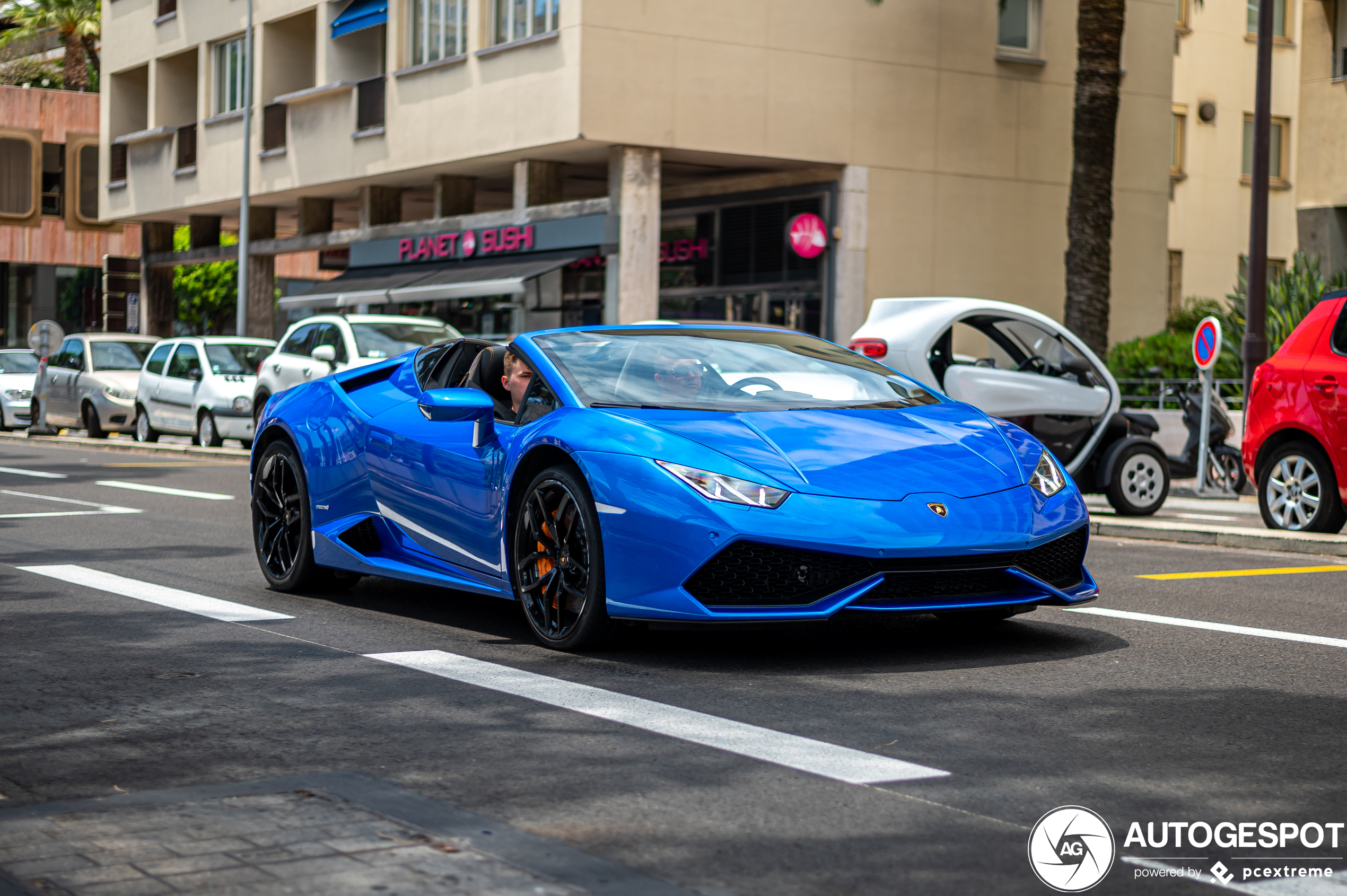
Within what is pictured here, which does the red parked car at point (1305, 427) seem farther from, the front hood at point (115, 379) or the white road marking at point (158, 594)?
the front hood at point (115, 379)

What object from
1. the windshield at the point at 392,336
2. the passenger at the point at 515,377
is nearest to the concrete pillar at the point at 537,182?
the windshield at the point at 392,336

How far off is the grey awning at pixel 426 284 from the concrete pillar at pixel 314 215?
2.52 metres

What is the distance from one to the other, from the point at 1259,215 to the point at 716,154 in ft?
37.7

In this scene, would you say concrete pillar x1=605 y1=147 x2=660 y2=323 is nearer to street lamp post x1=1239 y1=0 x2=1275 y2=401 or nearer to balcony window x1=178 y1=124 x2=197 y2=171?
street lamp post x1=1239 y1=0 x2=1275 y2=401

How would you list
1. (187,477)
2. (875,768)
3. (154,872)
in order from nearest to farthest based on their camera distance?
(154,872) < (875,768) < (187,477)

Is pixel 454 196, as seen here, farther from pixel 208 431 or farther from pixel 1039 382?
pixel 1039 382

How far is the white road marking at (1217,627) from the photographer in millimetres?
7246

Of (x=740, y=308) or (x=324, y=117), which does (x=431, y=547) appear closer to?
(x=740, y=308)

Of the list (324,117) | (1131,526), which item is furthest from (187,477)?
(324,117)

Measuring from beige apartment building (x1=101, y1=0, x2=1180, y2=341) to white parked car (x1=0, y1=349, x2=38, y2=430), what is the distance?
5252 mm

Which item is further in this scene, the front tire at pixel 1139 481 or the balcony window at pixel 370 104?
the balcony window at pixel 370 104

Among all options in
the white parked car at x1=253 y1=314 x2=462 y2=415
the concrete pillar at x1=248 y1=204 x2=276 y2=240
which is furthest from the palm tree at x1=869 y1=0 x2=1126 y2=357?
the concrete pillar at x1=248 y1=204 x2=276 y2=240

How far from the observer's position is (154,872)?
3.75 meters

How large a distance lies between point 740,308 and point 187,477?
14.9 meters
